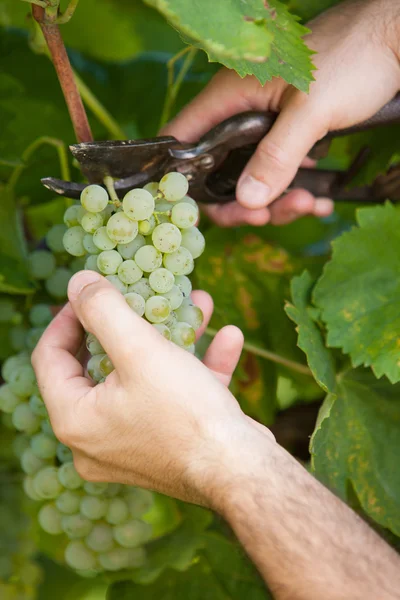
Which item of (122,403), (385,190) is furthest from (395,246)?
(122,403)

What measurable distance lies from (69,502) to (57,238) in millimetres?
392

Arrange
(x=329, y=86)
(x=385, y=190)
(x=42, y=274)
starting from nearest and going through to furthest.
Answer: (x=329, y=86), (x=42, y=274), (x=385, y=190)

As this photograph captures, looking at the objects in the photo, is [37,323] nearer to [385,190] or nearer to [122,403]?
[122,403]

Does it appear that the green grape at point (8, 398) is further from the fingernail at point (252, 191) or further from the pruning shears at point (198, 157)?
the fingernail at point (252, 191)

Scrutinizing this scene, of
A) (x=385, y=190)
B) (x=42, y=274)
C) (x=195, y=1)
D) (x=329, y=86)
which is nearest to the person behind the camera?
(x=195, y=1)

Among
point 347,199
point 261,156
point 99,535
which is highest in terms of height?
point 261,156

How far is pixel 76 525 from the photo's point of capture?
3.13 ft

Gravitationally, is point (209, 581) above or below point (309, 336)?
below

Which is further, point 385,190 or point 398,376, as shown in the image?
point 385,190

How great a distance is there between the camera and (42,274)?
1020 mm

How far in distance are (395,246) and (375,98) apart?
230 millimetres

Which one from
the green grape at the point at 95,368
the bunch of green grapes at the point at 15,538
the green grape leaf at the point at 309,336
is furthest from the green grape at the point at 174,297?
the bunch of green grapes at the point at 15,538

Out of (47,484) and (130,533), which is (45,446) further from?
(130,533)

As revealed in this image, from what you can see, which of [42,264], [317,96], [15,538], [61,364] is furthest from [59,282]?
[15,538]
